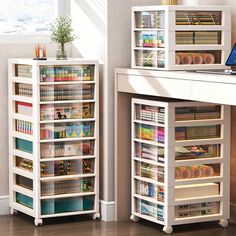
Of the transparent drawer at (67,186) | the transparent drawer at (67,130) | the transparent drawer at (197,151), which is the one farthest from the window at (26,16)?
the transparent drawer at (197,151)

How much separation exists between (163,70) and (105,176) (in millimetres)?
979

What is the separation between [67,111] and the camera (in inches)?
217

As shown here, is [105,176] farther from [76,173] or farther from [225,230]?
[225,230]

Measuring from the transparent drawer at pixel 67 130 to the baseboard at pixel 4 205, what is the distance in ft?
2.26

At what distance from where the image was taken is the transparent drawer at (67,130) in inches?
215

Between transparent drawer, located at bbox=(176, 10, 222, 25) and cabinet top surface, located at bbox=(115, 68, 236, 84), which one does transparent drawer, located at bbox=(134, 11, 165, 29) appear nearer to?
transparent drawer, located at bbox=(176, 10, 222, 25)

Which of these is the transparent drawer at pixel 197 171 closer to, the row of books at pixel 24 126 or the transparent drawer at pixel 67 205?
the transparent drawer at pixel 67 205

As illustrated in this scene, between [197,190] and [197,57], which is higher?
[197,57]

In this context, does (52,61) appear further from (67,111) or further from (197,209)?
(197,209)

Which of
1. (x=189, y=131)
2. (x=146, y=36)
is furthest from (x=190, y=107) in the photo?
(x=146, y=36)

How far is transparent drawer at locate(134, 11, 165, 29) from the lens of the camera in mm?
5219

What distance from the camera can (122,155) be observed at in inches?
221

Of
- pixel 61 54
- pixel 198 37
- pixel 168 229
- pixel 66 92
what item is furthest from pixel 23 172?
pixel 198 37

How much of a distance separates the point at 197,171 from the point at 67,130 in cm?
99
